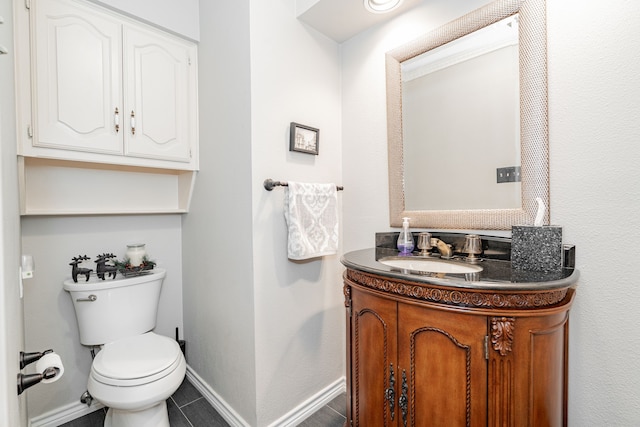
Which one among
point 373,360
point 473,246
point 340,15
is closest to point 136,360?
point 373,360

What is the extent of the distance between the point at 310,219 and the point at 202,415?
129 cm

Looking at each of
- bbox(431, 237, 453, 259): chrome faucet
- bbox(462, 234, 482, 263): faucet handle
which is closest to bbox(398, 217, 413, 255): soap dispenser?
bbox(431, 237, 453, 259): chrome faucet

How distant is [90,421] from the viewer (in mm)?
1613

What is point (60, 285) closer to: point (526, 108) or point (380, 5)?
point (380, 5)

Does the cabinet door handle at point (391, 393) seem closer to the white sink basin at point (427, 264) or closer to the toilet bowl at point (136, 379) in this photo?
the white sink basin at point (427, 264)

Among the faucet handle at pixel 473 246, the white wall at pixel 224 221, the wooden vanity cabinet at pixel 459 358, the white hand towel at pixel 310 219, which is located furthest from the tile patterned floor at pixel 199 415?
the faucet handle at pixel 473 246

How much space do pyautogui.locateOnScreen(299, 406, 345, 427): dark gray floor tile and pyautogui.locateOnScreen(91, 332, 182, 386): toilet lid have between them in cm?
80

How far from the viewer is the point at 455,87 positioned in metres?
1.39

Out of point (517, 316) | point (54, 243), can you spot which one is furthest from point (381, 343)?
point (54, 243)

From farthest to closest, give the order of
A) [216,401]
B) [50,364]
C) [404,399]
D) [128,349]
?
[216,401] → [128,349] → [404,399] → [50,364]

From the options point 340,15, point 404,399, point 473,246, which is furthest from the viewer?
point 340,15

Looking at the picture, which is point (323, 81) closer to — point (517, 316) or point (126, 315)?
point (517, 316)

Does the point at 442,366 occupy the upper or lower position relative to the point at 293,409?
upper

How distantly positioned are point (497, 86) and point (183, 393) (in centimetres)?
244
